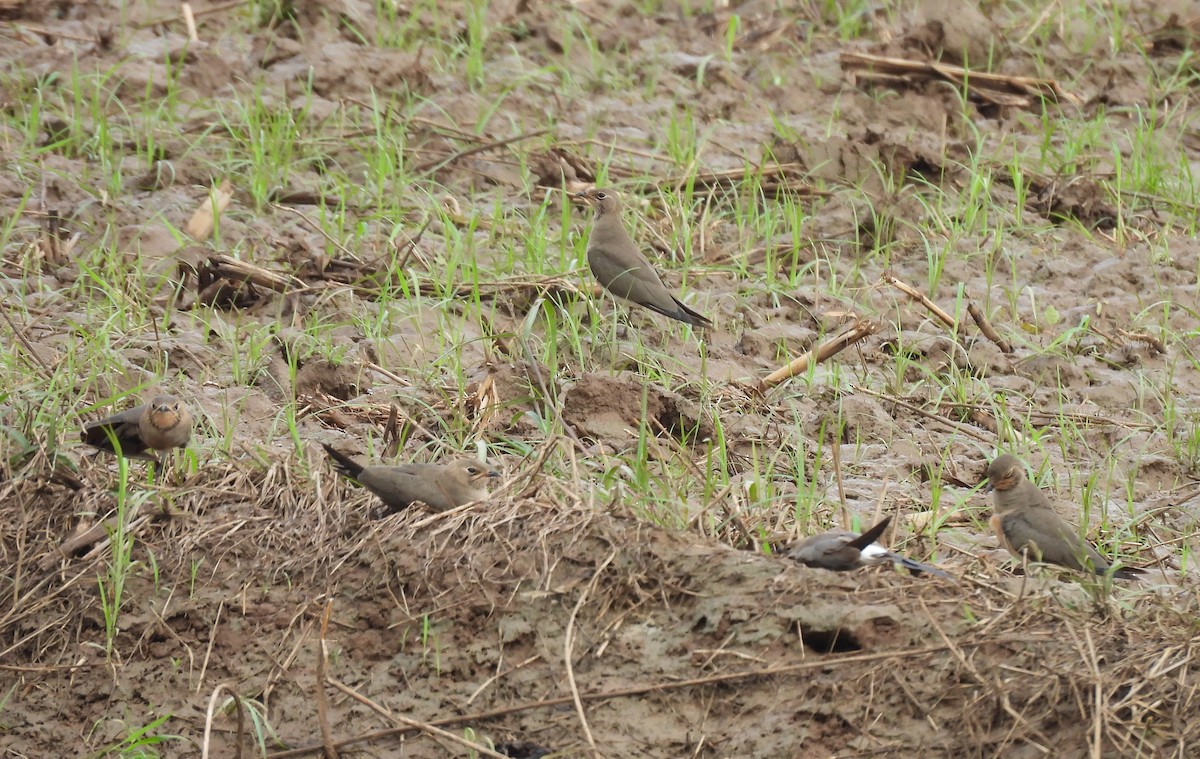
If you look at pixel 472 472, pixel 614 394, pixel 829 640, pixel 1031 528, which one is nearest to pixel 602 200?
pixel 614 394

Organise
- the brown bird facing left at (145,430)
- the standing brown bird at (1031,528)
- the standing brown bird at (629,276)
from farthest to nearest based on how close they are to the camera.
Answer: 1. the standing brown bird at (629,276)
2. the brown bird facing left at (145,430)
3. the standing brown bird at (1031,528)

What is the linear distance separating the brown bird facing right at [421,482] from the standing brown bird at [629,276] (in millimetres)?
1786

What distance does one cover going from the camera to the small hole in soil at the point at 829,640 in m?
4.14

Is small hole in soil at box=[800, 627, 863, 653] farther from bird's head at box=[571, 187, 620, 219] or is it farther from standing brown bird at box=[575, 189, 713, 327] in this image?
bird's head at box=[571, 187, 620, 219]

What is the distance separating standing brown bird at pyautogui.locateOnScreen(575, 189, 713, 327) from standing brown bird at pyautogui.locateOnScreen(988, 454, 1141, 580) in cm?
182

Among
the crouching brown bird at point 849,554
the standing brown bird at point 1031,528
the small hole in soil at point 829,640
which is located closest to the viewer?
the small hole in soil at point 829,640

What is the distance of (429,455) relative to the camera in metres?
5.38

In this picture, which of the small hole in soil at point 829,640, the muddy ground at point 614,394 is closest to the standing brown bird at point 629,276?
the muddy ground at point 614,394

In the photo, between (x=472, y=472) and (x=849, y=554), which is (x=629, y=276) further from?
(x=849, y=554)

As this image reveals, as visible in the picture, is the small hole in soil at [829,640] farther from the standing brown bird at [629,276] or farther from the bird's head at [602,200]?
the bird's head at [602,200]

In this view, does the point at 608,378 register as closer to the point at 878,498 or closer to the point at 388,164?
the point at 878,498

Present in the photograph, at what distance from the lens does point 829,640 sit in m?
4.17

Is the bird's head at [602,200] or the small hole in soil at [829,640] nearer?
the small hole in soil at [829,640]

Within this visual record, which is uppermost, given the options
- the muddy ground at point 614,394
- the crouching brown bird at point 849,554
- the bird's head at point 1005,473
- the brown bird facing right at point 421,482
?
the crouching brown bird at point 849,554
